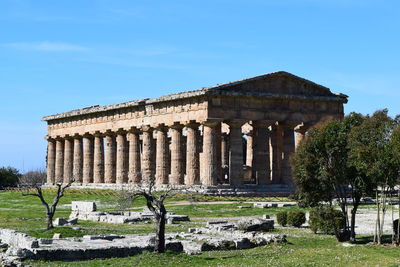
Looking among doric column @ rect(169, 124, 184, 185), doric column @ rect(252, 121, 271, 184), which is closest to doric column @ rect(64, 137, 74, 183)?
doric column @ rect(169, 124, 184, 185)

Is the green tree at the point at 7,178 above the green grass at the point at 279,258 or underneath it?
above

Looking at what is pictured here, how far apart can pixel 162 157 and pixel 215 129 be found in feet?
25.9

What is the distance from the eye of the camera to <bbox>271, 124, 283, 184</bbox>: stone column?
65.6 meters

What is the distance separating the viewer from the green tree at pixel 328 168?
28219mm

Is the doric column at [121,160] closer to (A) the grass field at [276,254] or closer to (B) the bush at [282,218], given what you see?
(A) the grass field at [276,254]

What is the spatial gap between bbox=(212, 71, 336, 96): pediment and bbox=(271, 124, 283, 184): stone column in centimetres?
414

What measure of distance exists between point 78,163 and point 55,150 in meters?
9.10

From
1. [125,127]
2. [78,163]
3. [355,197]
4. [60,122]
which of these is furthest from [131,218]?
[60,122]

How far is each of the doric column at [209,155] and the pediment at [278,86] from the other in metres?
3.54

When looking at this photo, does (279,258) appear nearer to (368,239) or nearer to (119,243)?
(119,243)

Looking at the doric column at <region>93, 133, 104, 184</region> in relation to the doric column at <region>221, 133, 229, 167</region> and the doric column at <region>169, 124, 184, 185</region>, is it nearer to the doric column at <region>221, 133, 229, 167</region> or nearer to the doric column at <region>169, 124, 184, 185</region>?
the doric column at <region>221, 133, 229, 167</region>

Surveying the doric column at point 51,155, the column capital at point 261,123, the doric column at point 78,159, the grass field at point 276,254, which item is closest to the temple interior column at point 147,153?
the column capital at point 261,123

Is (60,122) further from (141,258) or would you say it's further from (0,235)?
(141,258)

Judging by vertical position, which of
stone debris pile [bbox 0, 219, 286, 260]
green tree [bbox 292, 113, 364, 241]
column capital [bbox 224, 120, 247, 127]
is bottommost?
stone debris pile [bbox 0, 219, 286, 260]
